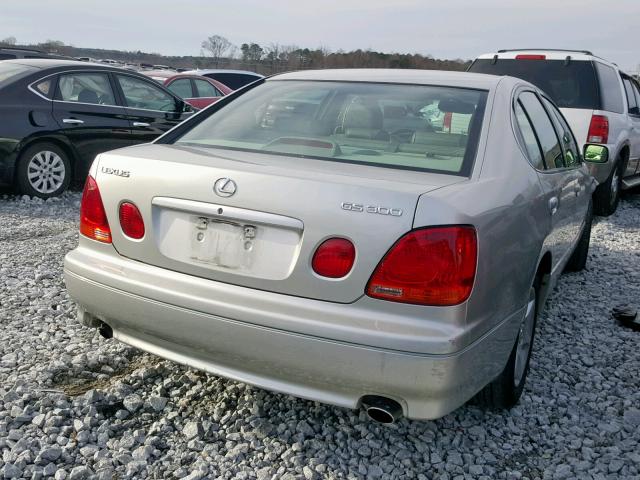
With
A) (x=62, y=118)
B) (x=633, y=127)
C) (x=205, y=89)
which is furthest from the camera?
(x=205, y=89)

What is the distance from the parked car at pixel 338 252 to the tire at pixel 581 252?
236cm

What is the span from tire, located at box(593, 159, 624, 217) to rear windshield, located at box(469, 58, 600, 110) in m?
1.01

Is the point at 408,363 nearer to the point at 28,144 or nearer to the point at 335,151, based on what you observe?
the point at 335,151

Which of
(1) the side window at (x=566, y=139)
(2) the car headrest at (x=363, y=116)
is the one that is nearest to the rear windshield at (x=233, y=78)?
(1) the side window at (x=566, y=139)

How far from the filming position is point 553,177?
11.3 feet

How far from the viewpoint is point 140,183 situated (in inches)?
104

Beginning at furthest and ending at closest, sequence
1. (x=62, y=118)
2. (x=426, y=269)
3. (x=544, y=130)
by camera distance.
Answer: (x=62, y=118), (x=544, y=130), (x=426, y=269)

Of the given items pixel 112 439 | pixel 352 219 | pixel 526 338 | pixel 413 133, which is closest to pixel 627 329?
pixel 526 338

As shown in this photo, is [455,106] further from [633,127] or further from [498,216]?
[633,127]

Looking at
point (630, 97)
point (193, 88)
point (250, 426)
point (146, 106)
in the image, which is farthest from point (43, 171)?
point (630, 97)

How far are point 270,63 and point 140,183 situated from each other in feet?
123

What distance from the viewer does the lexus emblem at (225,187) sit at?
7.98 ft

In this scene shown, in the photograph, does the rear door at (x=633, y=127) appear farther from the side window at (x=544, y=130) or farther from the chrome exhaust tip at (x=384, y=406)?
the chrome exhaust tip at (x=384, y=406)

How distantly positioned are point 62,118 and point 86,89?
571mm
